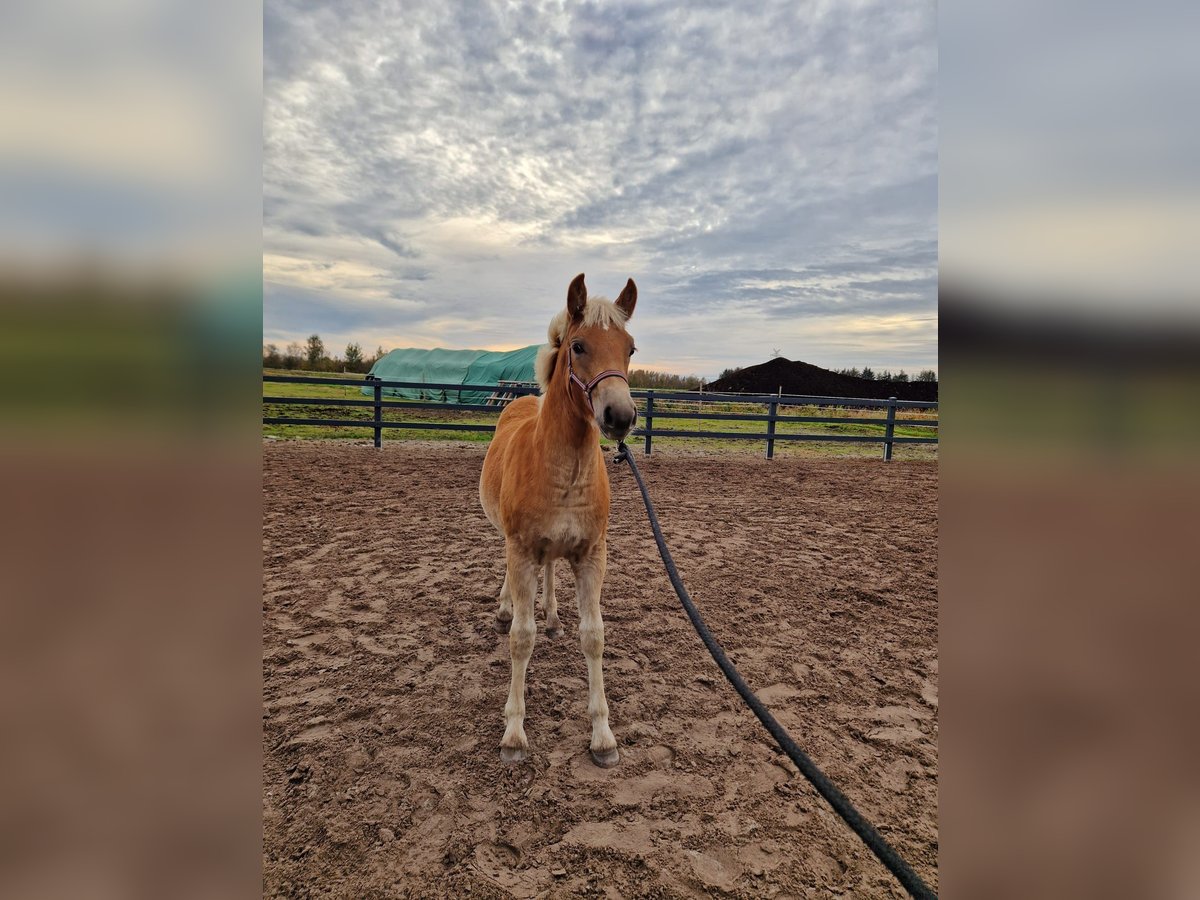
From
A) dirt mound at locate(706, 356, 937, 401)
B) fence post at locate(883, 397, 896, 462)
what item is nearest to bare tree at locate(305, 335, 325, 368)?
fence post at locate(883, 397, 896, 462)

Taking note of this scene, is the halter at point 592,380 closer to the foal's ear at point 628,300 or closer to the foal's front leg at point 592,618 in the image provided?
the foal's ear at point 628,300

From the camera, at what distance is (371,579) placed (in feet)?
14.2

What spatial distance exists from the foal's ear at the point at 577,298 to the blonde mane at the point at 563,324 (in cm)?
3

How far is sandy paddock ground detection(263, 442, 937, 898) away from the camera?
1.91 metres

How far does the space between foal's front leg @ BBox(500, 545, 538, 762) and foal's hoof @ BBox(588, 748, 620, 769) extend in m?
0.32

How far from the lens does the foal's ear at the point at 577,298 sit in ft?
7.84

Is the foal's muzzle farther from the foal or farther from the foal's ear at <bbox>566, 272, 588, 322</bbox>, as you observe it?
the foal's ear at <bbox>566, 272, 588, 322</bbox>

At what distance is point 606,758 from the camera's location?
2.40 metres

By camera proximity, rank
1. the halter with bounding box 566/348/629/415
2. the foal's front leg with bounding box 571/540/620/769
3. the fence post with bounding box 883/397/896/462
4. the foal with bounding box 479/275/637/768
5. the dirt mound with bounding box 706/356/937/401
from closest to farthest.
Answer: the halter with bounding box 566/348/629/415 → the foal with bounding box 479/275/637/768 → the foal's front leg with bounding box 571/540/620/769 → the fence post with bounding box 883/397/896/462 → the dirt mound with bounding box 706/356/937/401

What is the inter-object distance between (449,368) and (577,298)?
21712 mm

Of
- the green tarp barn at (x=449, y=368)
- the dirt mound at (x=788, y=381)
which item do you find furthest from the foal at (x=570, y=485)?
the dirt mound at (x=788, y=381)
